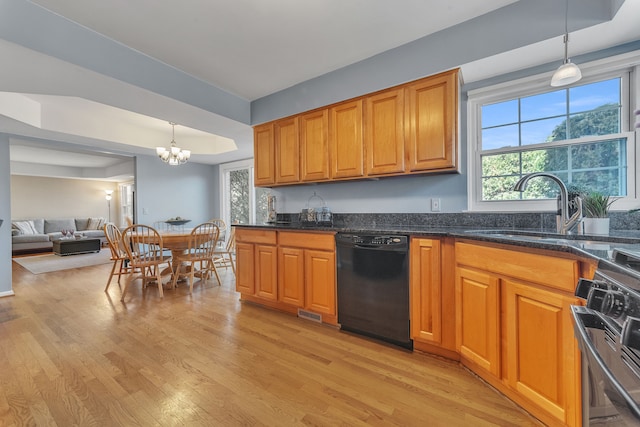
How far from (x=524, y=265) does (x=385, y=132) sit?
61.3 inches

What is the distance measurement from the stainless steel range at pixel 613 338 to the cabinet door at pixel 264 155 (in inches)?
115

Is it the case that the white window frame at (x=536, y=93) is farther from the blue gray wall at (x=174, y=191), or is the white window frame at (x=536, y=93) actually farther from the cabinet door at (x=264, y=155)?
the blue gray wall at (x=174, y=191)

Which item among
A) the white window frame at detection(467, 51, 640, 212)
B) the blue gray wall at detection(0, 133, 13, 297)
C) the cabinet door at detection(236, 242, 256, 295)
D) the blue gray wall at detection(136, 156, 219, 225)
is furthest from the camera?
the blue gray wall at detection(136, 156, 219, 225)

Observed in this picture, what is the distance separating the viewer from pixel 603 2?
5.49 ft

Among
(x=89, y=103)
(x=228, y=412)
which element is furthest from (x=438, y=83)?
(x=89, y=103)

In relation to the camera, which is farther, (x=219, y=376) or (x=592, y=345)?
(x=219, y=376)

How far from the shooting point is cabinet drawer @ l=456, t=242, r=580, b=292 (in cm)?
119

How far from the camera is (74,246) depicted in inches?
269

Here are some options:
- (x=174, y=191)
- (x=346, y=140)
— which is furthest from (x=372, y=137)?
(x=174, y=191)

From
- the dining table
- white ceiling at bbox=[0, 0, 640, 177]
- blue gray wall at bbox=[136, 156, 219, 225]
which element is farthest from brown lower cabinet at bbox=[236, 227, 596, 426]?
blue gray wall at bbox=[136, 156, 219, 225]

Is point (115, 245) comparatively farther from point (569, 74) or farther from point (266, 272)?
point (569, 74)

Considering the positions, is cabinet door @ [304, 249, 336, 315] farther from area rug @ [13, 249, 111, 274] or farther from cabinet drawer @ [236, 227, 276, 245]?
area rug @ [13, 249, 111, 274]

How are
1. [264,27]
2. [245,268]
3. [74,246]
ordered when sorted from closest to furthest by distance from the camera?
[264,27] < [245,268] < [74,246]

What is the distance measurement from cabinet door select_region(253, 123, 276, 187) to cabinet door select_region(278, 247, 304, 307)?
1011 millimetres
